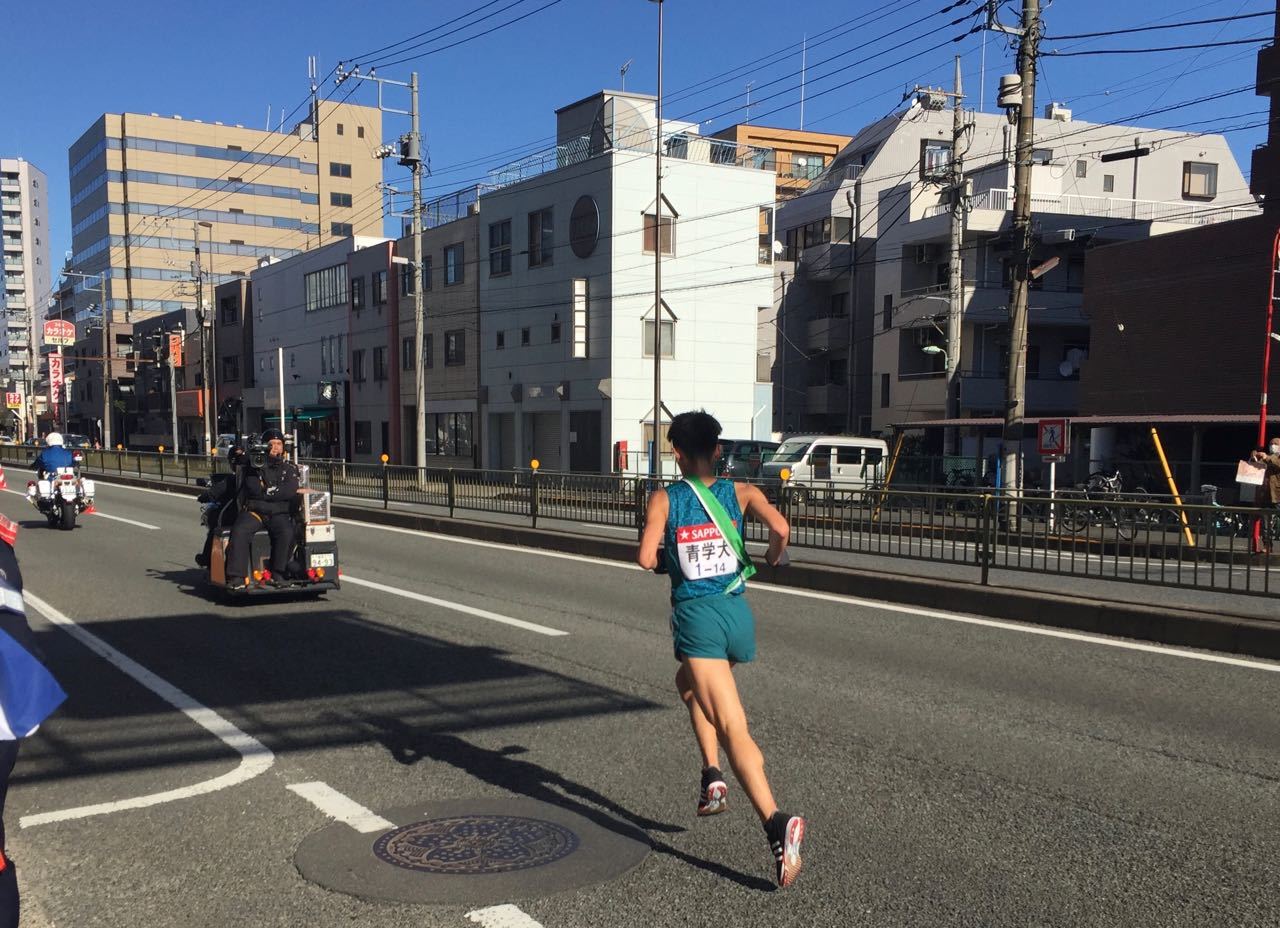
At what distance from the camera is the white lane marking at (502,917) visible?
11.3ft

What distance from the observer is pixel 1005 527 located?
1030 centimetres

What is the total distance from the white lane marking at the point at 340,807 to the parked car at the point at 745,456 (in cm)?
2101

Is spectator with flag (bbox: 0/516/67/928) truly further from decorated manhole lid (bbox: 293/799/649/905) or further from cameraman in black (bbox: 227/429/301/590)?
cameraman in black (bbox: 227/429/301/590)

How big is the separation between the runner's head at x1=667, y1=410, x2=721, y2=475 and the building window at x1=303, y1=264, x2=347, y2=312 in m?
49.9

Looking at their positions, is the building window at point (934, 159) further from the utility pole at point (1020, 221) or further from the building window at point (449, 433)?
the building window at point (449, 433)

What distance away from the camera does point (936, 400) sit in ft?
134

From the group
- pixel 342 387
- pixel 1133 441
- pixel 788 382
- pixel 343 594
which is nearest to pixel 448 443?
pixel 342 387

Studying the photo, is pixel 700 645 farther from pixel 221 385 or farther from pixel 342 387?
pixel 221 385

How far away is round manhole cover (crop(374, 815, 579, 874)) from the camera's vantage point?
3961 mm

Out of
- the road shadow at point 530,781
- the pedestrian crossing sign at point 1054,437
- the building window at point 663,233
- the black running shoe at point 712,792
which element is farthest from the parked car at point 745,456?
the black running shoe at point 712,792

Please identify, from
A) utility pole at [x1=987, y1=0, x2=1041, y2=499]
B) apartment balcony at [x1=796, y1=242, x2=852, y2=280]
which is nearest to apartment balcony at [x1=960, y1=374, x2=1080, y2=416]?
apartment balcony at [x1=796, y1=242, x2=852, y2=280]

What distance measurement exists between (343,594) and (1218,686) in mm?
8407

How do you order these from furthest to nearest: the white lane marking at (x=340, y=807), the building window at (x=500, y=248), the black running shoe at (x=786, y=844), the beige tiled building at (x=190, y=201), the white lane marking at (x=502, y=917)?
the beige tiled building at (x=190, y=201) → the building window at (x=500, y=248) → the white lane marking at (x=340, y=807) → the black running shoe at (x=786, y=844) → the white lane marking at (x=502, y=917)

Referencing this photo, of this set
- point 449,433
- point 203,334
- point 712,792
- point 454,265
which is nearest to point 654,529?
point 712,792
